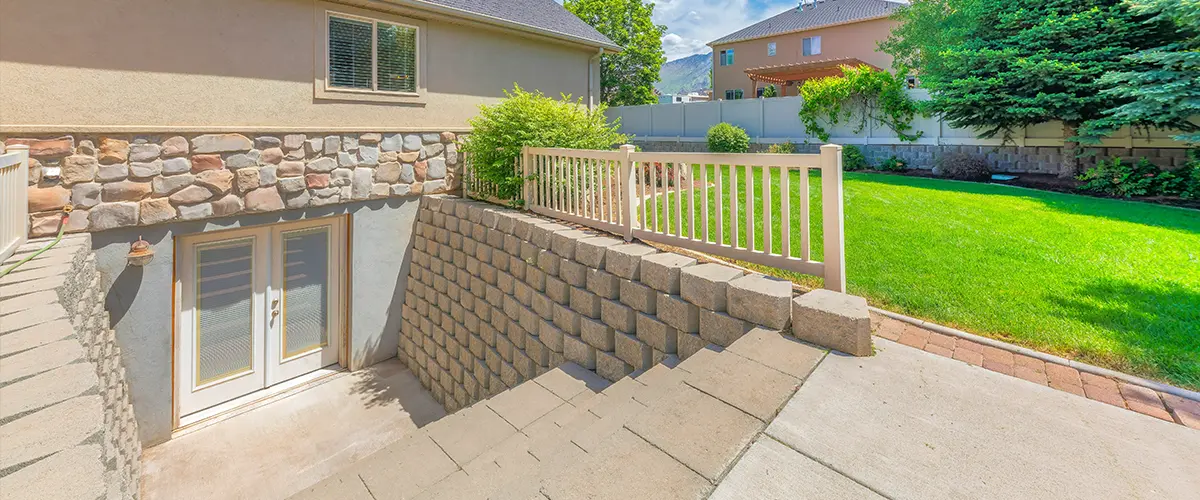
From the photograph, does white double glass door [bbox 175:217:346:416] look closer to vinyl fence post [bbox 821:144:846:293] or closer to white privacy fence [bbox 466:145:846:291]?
white privacy fence [bbox 466:145:846:291]

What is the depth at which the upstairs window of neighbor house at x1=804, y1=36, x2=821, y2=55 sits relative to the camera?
23.6 m

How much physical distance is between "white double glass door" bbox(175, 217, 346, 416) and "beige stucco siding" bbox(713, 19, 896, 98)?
21.6m

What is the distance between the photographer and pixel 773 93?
21797 millimetres

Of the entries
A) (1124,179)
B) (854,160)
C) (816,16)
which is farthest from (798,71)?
(1124,179)

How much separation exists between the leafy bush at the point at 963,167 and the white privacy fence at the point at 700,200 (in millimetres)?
7247

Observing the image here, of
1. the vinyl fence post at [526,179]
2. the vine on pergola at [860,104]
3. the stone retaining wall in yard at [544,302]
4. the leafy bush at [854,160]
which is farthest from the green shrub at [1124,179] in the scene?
the vinyl fence post at [526,179]

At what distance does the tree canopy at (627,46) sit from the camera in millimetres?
24516

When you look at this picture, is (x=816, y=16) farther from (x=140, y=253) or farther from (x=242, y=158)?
(x=140, y=253)

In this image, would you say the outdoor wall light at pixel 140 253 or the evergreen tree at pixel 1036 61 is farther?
the evergreen tree at pixel 1036 61

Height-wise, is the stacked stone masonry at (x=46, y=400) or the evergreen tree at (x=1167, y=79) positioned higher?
the evergreen tree at (x=1167, y=79)

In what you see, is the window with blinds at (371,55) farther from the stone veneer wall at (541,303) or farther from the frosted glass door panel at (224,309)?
the frosted glass door panel at (224,309)

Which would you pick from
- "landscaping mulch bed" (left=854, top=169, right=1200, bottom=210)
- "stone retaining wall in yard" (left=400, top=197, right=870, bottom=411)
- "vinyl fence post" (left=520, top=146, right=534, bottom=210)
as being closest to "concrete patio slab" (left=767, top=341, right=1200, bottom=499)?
"stone retaining wall in yard" (left=400, top=197, right=870, bottom=411)

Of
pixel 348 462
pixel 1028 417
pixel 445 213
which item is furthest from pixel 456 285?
pixel 1028 417

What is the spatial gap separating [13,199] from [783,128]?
14.9 meters
